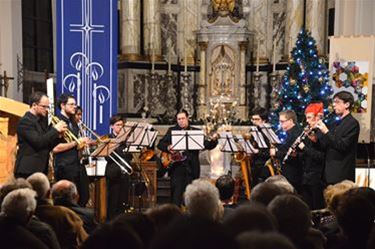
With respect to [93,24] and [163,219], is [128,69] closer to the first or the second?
[93,24]

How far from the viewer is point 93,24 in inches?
388

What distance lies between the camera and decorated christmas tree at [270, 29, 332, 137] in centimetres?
958

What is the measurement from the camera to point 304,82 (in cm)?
970

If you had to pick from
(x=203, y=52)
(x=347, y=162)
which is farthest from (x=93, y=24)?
(x=347, y=162)

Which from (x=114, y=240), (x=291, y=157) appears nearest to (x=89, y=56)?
(x=291, y=157)

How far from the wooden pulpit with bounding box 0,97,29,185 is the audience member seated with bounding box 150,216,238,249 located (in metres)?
5.12

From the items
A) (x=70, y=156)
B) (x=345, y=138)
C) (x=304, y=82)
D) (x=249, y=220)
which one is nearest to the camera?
(x=249, y=220)

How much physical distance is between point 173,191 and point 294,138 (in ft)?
5.65

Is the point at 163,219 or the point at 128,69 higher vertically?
the point at 128,69

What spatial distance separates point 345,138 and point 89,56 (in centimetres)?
581

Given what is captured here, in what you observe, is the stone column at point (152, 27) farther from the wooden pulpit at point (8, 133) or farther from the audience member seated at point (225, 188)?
the audience member seated at point (225, 188)

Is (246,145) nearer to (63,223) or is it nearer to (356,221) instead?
(63,223)

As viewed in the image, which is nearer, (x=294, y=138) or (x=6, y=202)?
(x=6, y=202)

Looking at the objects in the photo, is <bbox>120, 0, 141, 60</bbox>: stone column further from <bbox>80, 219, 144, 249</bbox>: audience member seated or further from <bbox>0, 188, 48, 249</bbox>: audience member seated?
<bbox>80, 219, 144, 249</bbox>: audience member seated
